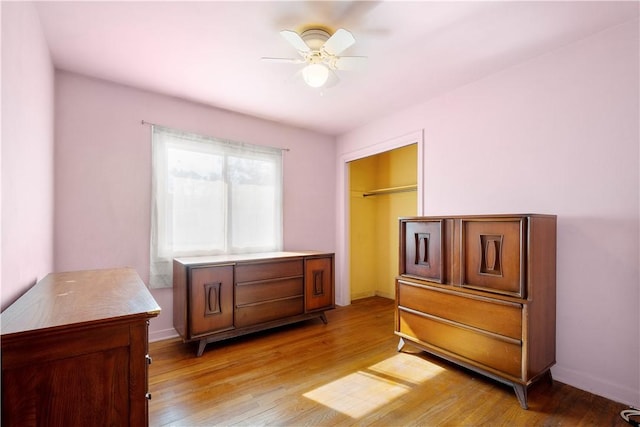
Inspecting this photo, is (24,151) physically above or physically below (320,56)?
below

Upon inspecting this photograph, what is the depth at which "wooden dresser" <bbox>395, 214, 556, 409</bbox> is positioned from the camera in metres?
1.98

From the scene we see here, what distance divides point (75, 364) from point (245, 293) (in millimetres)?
1996

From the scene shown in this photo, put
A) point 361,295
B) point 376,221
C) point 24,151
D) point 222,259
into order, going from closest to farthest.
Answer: point 24,151
point 222,259
point 361,295
point 376,221

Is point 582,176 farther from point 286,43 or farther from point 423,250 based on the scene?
point 286,43

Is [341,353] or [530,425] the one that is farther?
[341,353]

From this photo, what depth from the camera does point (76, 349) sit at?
0.99 meters

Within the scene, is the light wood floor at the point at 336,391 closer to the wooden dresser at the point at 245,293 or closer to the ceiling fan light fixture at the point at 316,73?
the wooden dresser at the point at 245,293

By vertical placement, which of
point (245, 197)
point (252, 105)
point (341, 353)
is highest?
point (252, 105)

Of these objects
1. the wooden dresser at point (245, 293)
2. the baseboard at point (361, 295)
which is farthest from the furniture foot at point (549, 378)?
the baseboard at point (361, 295)

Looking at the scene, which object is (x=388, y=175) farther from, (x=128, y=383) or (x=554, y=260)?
(x=128, y=383)

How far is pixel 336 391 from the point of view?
210 centimetres

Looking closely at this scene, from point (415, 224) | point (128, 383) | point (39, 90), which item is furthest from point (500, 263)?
point (39, 90)

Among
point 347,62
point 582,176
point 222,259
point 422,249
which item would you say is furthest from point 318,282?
point 582,176

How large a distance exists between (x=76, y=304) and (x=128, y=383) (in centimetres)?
42
